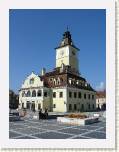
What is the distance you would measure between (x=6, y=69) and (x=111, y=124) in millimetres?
2358

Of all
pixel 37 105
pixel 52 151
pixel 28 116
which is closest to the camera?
pixel 52 151

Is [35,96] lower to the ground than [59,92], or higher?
lower

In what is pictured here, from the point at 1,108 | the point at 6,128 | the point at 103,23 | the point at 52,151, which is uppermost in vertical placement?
the point at 103,23

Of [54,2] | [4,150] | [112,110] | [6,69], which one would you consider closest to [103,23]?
[54,2]

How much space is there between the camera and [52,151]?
6062mm

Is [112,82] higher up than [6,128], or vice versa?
[112,82]

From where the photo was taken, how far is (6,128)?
6.32 m

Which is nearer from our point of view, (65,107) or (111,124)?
(111,124)

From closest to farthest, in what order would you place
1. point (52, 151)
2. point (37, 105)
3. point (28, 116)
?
point (52, 151) → point (37, 105) → point (28, 116)

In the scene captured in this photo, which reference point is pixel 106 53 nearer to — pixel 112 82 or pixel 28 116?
pixel 112 82

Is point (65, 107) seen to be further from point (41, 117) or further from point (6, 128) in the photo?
point (6, 128)

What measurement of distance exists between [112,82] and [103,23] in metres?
1.22

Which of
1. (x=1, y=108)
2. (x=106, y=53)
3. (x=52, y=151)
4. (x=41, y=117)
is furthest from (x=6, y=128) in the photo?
(x=41, y=117)

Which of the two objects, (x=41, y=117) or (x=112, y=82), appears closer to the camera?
(x=112, y=82)
